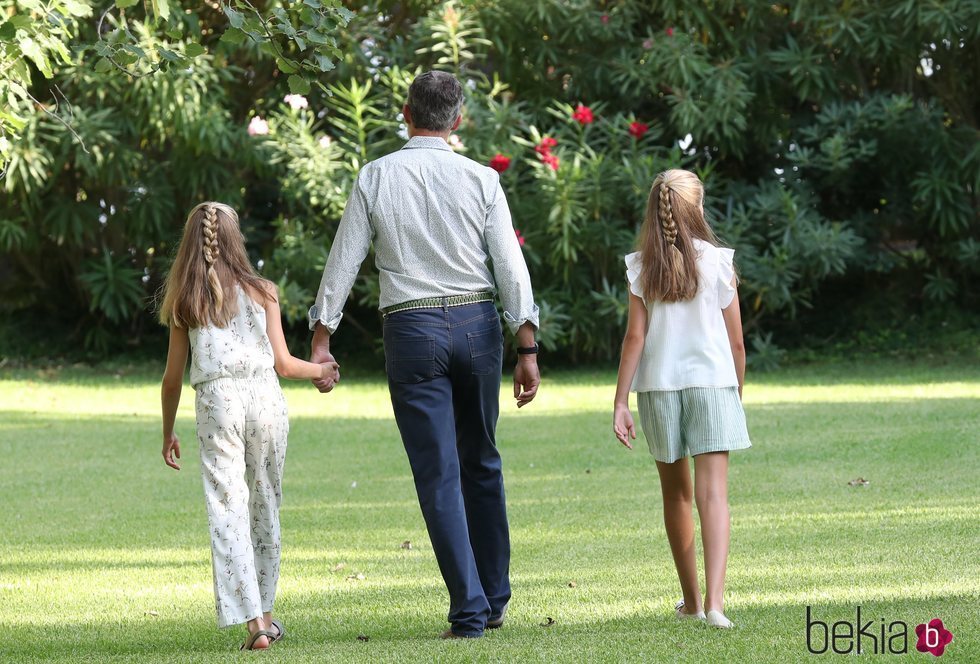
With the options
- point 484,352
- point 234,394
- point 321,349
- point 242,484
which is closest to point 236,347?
point 234,394

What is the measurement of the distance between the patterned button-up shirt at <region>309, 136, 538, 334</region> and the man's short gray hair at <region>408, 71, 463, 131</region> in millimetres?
61

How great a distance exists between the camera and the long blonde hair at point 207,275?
4449 millimetres

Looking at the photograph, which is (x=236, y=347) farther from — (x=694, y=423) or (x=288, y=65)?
(x=694, y=423)

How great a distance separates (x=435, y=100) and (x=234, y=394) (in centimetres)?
117

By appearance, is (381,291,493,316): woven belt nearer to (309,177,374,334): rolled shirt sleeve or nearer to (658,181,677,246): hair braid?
(309,177,374,334): rolled shirt sleeve

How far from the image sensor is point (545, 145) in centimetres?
1417

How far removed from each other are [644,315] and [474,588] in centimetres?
106

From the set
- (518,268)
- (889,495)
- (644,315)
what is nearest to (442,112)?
(518,268)

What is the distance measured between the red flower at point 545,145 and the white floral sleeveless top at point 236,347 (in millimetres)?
9866

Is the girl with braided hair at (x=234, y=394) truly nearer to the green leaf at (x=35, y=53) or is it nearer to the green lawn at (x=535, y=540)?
the green lawn at (x=535, y=540)

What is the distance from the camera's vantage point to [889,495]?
732 centimetres

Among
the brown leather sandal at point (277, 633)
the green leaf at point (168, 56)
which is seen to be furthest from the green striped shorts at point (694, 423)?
the green leaf at point (168, 56)

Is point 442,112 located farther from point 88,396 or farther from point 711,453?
point 88,396

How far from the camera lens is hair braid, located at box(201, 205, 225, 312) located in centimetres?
445
